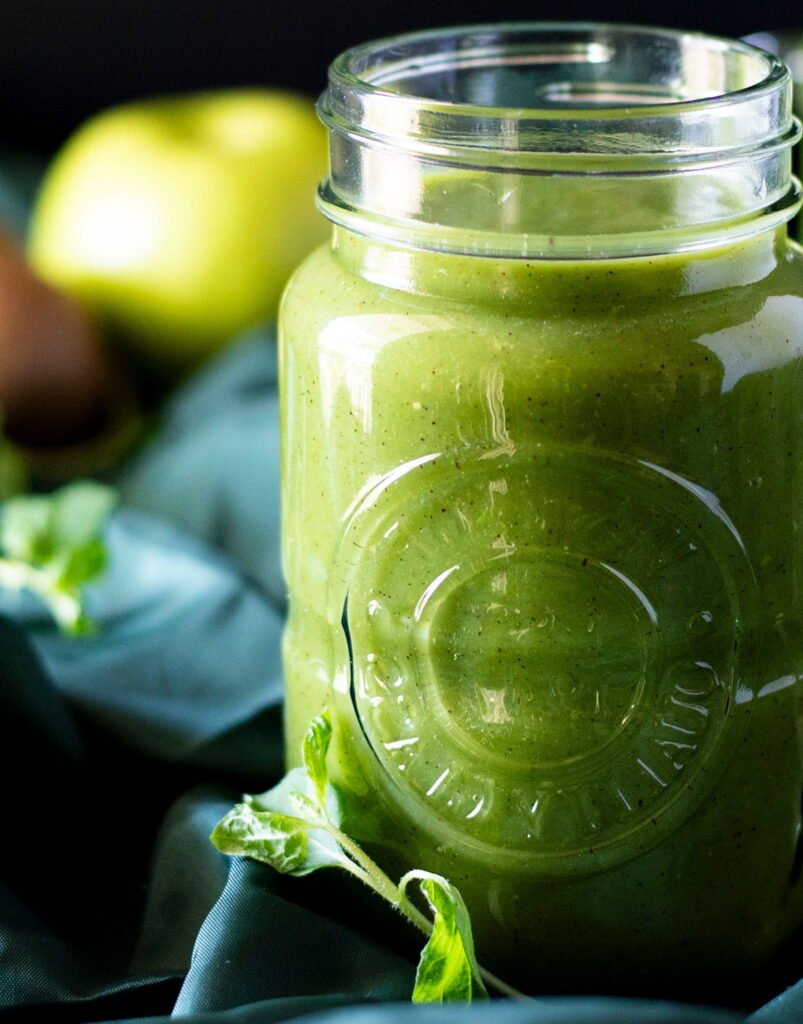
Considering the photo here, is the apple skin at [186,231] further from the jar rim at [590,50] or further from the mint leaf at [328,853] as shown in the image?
the mint leaf at [328,853]

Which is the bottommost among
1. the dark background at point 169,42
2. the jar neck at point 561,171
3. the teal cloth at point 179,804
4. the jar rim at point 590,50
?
the teal cloth at point 179,804

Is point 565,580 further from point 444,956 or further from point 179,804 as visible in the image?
point 179,804

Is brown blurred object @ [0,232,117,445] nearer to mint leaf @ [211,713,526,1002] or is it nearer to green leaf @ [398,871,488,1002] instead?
mint leaf @ [211,713,526,1002]

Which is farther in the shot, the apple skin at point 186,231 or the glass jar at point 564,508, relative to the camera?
the apple skin at point 186,231

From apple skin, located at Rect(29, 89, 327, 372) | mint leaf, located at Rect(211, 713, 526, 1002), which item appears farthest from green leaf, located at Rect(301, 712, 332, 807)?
apple skin, located at Rect(29, 89, 327, 372)

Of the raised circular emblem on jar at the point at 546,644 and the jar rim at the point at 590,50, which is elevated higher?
the jar rim at the point at 590,50

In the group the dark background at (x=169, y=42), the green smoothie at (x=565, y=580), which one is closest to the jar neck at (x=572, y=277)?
the green smoothie at (x=565, y=580)

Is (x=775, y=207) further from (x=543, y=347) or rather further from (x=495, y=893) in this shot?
(x=495, y=893)
